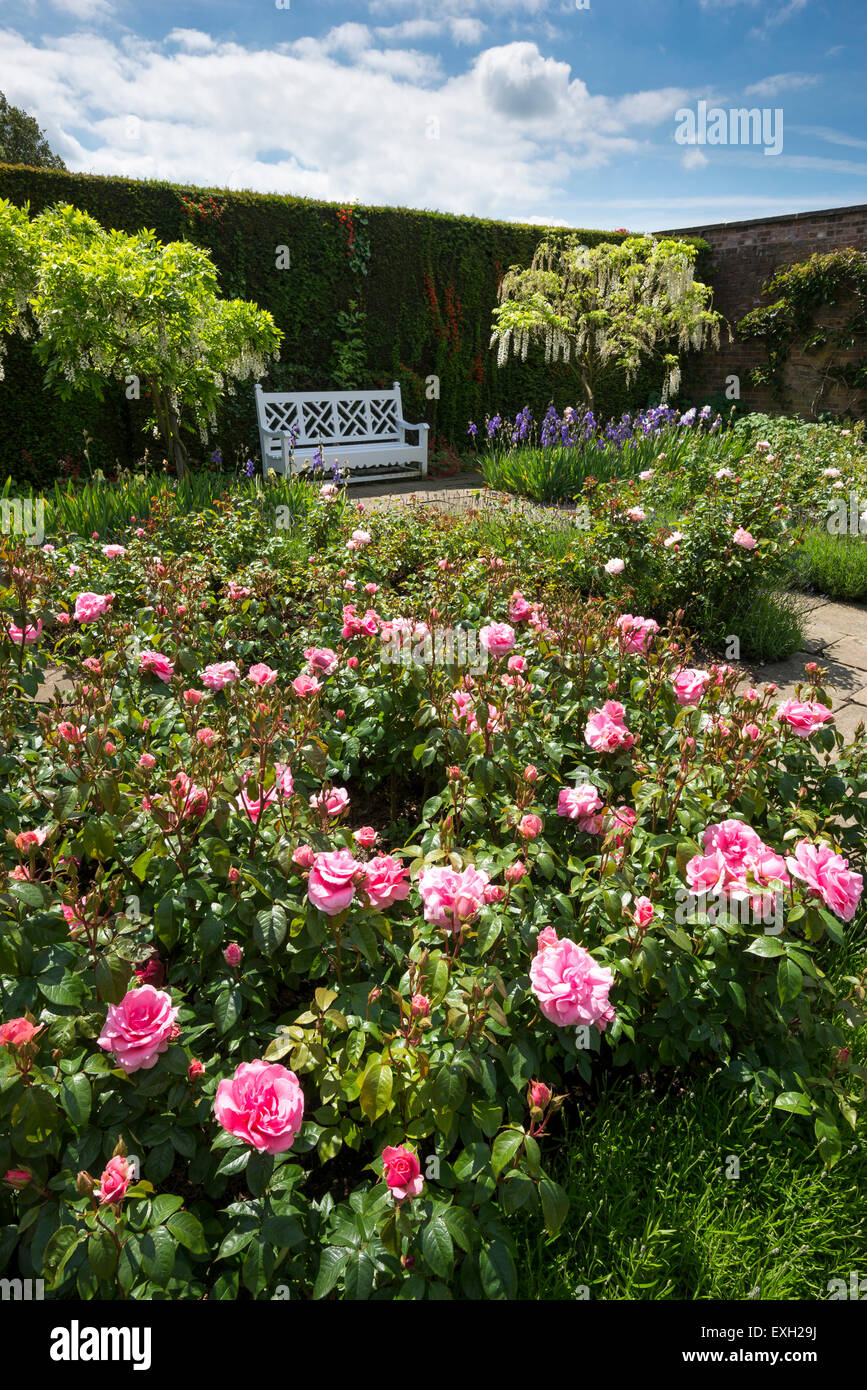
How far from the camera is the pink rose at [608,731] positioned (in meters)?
1.93

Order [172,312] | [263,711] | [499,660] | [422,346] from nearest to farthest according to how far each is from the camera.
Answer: [263,711] < [499,660] < [172,312] < [422,346]

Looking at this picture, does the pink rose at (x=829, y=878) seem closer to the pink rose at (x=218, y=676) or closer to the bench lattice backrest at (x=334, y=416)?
the pink rose at (x=218, y=676)

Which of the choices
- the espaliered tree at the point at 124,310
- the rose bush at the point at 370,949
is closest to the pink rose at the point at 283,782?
the rose bush at the point at 370,949

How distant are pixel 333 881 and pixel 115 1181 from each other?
20.2 inches

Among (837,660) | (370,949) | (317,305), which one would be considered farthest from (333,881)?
(317,305)

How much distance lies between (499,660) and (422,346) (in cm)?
908

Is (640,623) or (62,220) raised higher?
(62,220)

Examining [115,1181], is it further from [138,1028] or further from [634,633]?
[634,633]

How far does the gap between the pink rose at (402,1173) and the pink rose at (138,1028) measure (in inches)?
15.7

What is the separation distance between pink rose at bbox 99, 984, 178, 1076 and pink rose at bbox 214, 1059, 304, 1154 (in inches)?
6.7

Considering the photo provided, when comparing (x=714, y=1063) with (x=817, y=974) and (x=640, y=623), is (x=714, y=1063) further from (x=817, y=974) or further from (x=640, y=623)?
(x=640, y=623)
